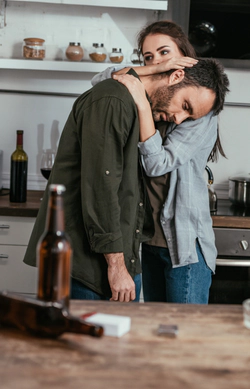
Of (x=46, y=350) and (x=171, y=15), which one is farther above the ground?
(x=171, y=15)

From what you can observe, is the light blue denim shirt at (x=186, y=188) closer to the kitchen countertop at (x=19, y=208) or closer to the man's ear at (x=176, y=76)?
the man's ear at (x=176, y=76)

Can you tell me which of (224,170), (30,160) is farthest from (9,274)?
(224,170)

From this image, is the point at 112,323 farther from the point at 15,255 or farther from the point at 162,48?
the point at 15,255

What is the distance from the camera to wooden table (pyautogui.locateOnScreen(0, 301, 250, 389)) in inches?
33.2

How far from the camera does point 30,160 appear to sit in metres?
3.25

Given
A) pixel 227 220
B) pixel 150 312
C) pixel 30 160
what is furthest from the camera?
pixel 30 160

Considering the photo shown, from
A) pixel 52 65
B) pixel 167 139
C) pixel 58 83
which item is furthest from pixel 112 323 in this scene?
pixel 58 83

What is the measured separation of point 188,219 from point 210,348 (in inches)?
37.0

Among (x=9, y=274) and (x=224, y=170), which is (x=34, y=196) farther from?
(x=224, y=170)

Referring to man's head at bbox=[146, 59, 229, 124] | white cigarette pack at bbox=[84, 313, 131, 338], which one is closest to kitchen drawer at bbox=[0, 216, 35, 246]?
man's head at bbox=[146, 59, 229, 124]

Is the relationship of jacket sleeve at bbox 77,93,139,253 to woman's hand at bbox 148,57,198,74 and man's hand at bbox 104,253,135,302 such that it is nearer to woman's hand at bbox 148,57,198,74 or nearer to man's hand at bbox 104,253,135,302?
man's hand at bbox 104,253,135,302

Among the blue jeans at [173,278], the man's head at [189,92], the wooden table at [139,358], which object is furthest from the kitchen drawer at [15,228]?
the wooden table at [139,358]

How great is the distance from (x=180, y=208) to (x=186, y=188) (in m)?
0.07

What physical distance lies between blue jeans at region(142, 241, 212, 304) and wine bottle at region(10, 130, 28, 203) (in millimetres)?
998
